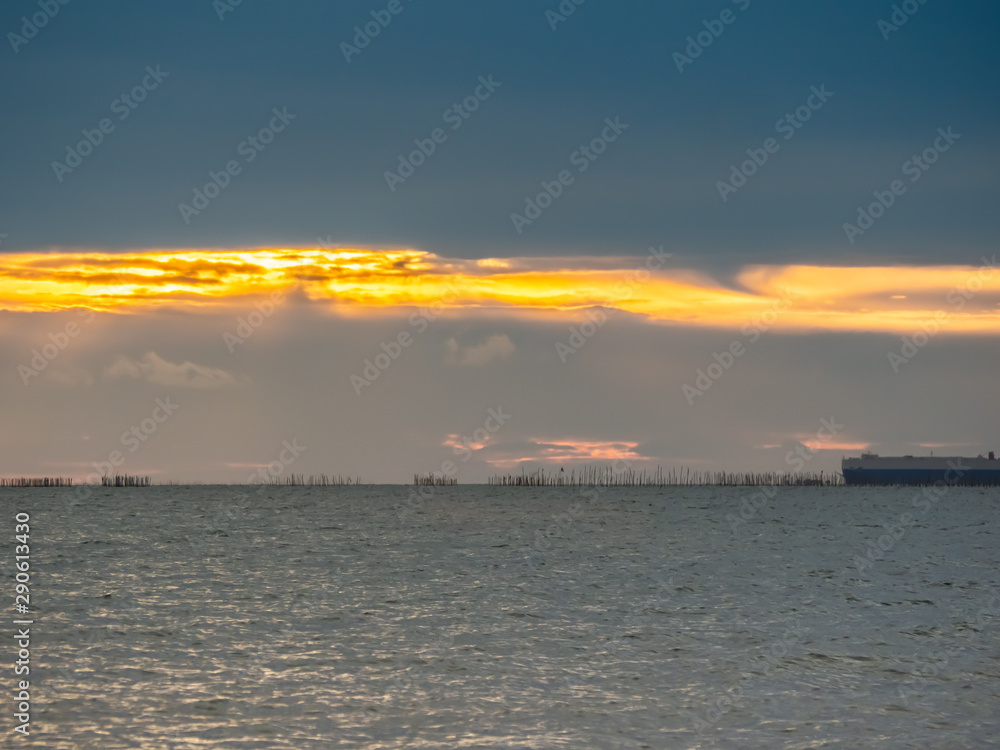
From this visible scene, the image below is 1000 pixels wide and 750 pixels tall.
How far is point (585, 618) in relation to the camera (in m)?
43.2

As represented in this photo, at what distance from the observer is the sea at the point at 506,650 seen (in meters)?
25.0

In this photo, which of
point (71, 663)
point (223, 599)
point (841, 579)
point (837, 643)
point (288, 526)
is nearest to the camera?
point (71, 663)

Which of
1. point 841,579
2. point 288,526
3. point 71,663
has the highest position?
point 288,526

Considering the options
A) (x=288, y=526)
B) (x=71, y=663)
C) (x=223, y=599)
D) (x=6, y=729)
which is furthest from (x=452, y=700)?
(x=288, y=526)

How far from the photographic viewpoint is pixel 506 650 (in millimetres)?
35406

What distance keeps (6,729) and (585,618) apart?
24665mm

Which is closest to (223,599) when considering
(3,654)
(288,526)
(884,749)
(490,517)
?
(3,654)

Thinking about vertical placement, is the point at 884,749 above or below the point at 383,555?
below

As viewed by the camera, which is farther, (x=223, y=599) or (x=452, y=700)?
(x=223, y=599)

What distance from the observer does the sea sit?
25.0m

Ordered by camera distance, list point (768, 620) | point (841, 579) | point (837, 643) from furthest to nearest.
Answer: point (841, 579)
point (768, 620)
point (837, 643)

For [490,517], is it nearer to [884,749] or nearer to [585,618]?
[585,618]

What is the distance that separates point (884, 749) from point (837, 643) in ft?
46.4

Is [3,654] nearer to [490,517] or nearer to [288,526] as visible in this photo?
[288,526]
